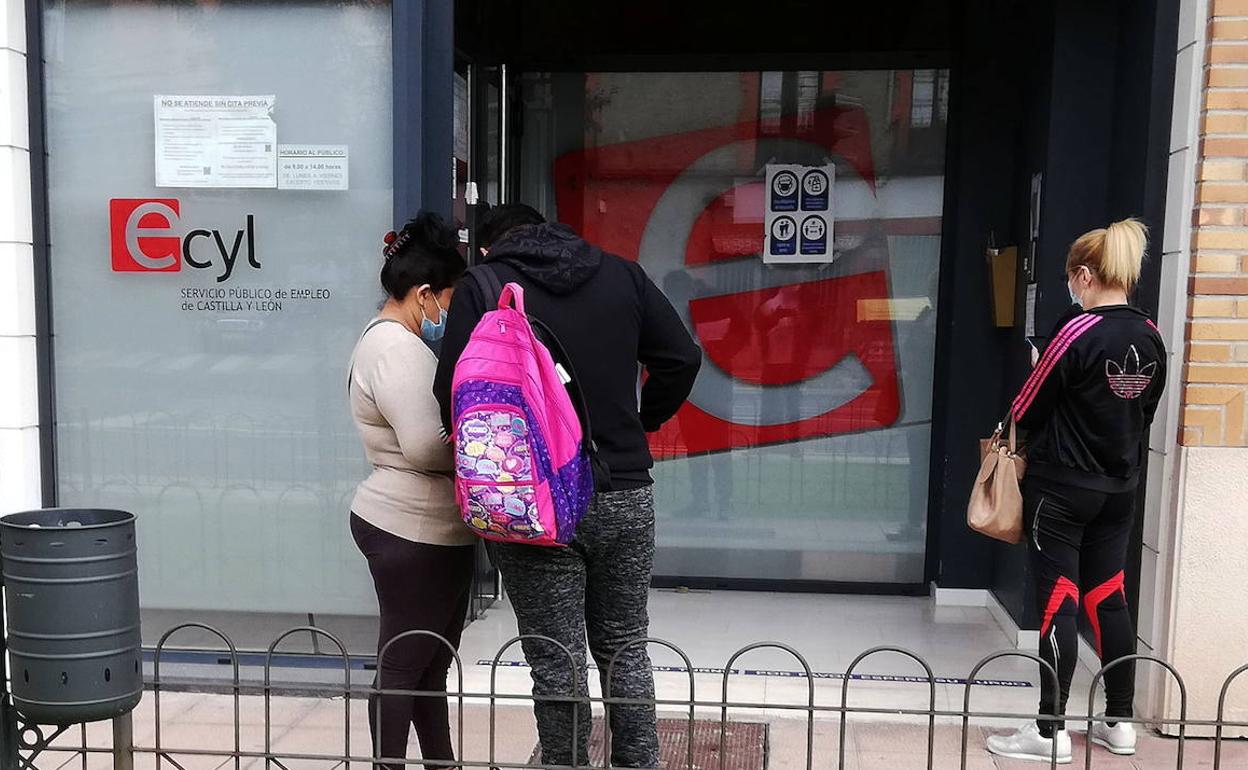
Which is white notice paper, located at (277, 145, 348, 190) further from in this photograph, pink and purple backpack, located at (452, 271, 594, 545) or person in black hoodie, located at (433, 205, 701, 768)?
pink and purple backpack, located at (452, 271, 594, 545)

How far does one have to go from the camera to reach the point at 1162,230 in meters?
3.69

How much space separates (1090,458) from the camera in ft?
10.9

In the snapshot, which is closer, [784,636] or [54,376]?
[54,376]

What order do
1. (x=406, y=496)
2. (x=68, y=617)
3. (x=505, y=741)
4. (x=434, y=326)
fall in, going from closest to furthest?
(x=68, y=617)
(x=406, y=496)
(x=434, y=326)
(x=505, y=741)

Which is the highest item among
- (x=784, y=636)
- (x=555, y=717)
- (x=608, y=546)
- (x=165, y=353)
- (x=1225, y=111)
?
(x=1225, y=111)

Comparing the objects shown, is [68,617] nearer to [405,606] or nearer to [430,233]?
[405,606]

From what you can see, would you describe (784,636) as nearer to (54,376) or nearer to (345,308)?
(345,308)

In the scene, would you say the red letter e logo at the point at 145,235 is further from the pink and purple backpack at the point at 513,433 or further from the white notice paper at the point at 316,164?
the pink and purple backpack at the point at 513,433

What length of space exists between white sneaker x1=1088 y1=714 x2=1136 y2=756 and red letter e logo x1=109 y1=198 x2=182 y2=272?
3.69 m

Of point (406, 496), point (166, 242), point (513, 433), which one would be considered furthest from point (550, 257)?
point (166, 242)

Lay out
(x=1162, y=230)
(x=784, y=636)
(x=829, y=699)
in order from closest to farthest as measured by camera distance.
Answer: (x=1162, y=230), (x=829, y=699), (x=784, y=636)

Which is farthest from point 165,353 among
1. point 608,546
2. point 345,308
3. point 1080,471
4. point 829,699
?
point 1080,471

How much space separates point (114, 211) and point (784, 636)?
3303 millimetres

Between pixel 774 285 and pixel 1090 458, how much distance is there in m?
2.33
